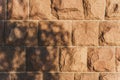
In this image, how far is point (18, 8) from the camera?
3.45 metres

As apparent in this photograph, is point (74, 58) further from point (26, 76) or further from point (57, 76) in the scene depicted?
point (26, 76)

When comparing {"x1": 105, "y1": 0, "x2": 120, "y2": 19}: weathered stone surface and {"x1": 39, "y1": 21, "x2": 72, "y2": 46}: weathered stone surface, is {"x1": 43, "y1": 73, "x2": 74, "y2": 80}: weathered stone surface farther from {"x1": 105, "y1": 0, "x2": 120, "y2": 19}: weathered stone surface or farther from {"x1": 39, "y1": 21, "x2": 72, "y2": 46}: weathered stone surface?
{"x1": 105, "y1": 0, "x2": 120, "y2": 19}: weathered stone surface

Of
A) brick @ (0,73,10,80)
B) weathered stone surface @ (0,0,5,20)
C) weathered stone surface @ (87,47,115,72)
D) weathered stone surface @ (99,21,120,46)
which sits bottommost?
brick @ (0,73,10,80)

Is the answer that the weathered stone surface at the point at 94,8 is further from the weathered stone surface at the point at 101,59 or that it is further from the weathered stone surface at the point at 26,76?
the weathered stone surface at the point at 26,76

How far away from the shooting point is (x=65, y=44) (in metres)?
3.47

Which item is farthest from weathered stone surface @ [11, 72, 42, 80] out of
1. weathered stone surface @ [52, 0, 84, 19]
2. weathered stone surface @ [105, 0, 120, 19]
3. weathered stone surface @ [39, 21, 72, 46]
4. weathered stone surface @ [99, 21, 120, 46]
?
weathered stone surface @ [105, 0, 120, 19]

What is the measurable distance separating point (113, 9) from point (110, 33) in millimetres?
330

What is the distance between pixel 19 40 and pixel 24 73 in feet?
1.53

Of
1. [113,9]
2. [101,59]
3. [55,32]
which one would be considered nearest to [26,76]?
[55,32]

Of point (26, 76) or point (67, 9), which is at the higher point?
point (67, 9)

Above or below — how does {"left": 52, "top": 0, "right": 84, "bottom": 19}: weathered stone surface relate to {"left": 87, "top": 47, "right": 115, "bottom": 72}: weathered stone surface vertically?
above

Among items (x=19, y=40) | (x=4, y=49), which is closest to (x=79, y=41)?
(x=19, y=40)

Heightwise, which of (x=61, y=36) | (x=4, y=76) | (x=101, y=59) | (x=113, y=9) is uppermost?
(x=113, y=9)

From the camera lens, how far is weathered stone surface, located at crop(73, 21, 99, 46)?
11.3 ft
